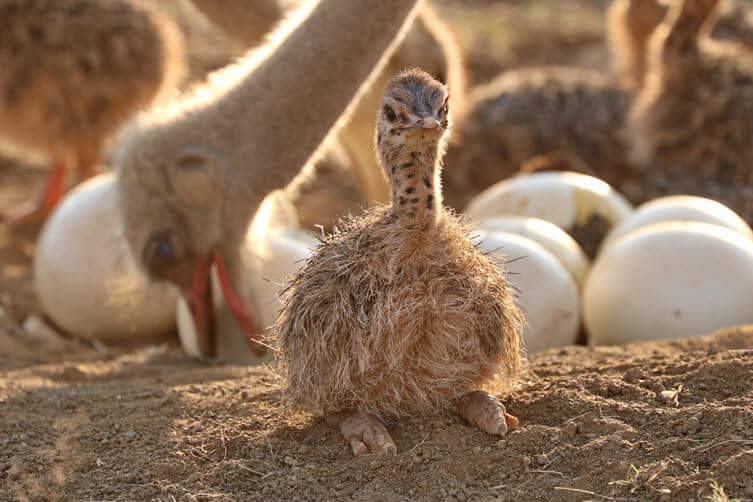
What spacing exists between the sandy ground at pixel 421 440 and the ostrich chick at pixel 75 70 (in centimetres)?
325

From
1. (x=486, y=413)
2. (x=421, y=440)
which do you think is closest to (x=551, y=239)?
(x=486, y=413)

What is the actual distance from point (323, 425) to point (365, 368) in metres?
0.32

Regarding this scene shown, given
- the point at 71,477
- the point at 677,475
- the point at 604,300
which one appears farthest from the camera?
the point at 604,300

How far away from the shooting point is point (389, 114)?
3.08 meters

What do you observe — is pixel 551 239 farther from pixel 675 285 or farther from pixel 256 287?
pixel 256 287

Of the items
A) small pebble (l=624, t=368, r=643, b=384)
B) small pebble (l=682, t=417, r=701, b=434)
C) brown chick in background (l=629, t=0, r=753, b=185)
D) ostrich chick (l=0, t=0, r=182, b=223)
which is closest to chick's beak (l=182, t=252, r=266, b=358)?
small pebble (l=624, t=368, r=643, b=384)

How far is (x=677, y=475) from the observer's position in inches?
111

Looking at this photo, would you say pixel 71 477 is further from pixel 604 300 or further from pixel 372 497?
pixel 604 300

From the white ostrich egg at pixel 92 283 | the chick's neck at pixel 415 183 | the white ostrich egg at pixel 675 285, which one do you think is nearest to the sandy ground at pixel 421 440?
the white ostrich egg at pixel 675 285

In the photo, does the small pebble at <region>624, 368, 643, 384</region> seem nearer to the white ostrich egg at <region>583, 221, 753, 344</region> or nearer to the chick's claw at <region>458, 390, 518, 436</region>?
the chick's claw at <region>458, 390, 518, 436</region>

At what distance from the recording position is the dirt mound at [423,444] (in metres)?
2.86

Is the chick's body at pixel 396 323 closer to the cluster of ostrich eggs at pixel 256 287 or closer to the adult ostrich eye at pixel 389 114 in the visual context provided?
the adult ostrich eye at pixel 389 114

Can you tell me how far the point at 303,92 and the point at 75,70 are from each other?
291 centimetres

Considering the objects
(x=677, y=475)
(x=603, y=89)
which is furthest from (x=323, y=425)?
(x=603, y=89)
